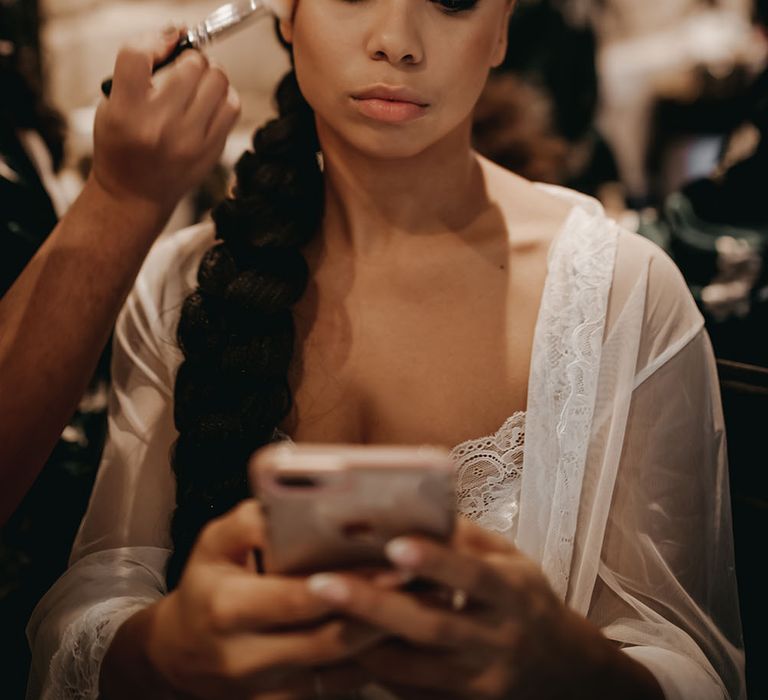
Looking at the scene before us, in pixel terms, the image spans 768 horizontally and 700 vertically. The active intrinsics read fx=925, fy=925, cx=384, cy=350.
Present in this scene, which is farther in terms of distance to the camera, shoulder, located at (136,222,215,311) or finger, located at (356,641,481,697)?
shoulder, located at (136,222,215,311)

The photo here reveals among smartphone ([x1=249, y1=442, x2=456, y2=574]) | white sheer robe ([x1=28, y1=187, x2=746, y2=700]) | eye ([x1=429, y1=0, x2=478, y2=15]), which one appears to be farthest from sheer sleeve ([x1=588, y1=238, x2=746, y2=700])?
smartphone ([x1=249, y1=442, x2=456, y2=574])

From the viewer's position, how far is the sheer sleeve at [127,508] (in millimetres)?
979

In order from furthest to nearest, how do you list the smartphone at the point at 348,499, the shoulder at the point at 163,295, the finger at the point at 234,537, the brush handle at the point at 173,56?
the shoulder at the point at 163,295, the brush handle at the point at 173,56, the finger at the point at 234,537, the smartphone at the point at 348,499

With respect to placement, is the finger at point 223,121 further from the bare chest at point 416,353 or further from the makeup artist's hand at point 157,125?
the bare chest at point 416,353

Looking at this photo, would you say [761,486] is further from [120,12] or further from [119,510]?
[120,12]

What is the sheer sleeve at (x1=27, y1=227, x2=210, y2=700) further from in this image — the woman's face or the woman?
the woman's face

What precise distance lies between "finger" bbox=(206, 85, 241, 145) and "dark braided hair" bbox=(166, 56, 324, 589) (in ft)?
0.33

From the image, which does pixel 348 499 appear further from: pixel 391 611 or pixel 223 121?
pixel 223 121

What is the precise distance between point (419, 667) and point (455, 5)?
0.69 metres

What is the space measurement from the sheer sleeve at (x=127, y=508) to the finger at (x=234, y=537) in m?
0.30

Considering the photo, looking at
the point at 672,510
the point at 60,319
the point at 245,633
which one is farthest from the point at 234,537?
the point at 672,510

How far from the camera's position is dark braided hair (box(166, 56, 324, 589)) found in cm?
108

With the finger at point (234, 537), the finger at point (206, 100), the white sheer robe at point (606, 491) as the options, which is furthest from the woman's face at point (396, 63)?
the finger at point (234, 537)

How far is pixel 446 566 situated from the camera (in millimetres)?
606
